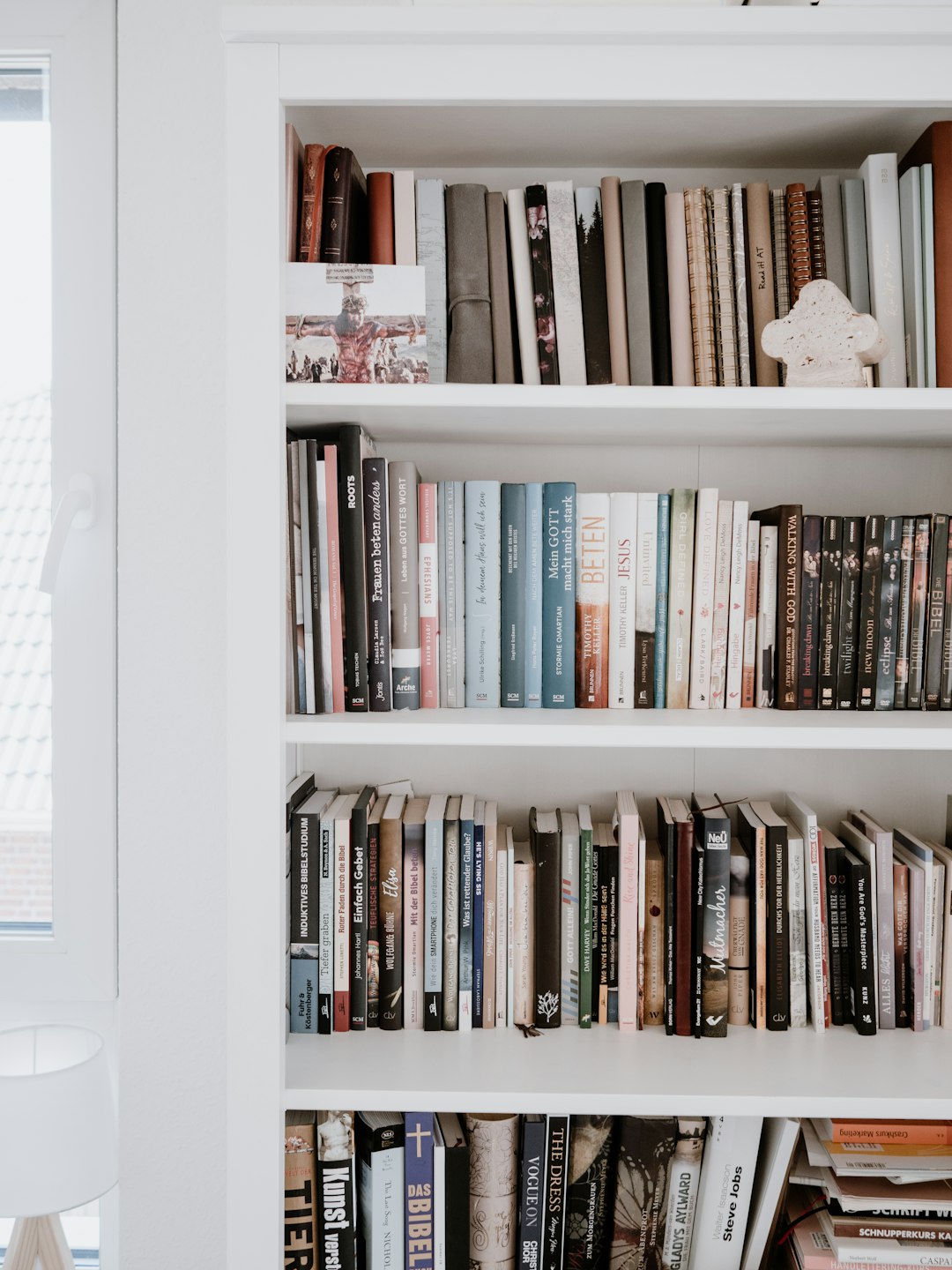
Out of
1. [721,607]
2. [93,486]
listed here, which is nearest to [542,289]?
[721,607]

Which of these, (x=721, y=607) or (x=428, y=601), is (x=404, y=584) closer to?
(x=428, y=601)

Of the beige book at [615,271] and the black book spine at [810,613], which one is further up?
the beige book at [615,271]

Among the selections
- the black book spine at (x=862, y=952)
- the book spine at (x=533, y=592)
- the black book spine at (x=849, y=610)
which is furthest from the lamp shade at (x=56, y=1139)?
the black book spine at (x=849, y=610)

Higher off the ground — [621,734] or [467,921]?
[621,734]

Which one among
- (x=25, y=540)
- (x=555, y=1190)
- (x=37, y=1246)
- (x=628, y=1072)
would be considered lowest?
(x=37, y=1246)

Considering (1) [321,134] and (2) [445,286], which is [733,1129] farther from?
(1) [321,134]

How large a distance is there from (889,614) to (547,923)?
22.3 inches

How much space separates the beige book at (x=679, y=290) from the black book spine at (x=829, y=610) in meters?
0.25

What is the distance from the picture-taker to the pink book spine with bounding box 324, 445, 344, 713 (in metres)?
1.00

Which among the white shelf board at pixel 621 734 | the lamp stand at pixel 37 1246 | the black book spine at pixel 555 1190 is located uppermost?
the white shelf board at pixel 621 734

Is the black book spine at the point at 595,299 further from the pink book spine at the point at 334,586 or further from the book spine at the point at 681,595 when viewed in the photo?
the pink book spine at the point at 334,586

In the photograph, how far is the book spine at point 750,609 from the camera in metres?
1.08

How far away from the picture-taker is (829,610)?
1.07 metres

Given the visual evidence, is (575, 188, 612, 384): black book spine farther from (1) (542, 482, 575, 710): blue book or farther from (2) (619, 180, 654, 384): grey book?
(1) (542, 482, 575, 710): blue book
